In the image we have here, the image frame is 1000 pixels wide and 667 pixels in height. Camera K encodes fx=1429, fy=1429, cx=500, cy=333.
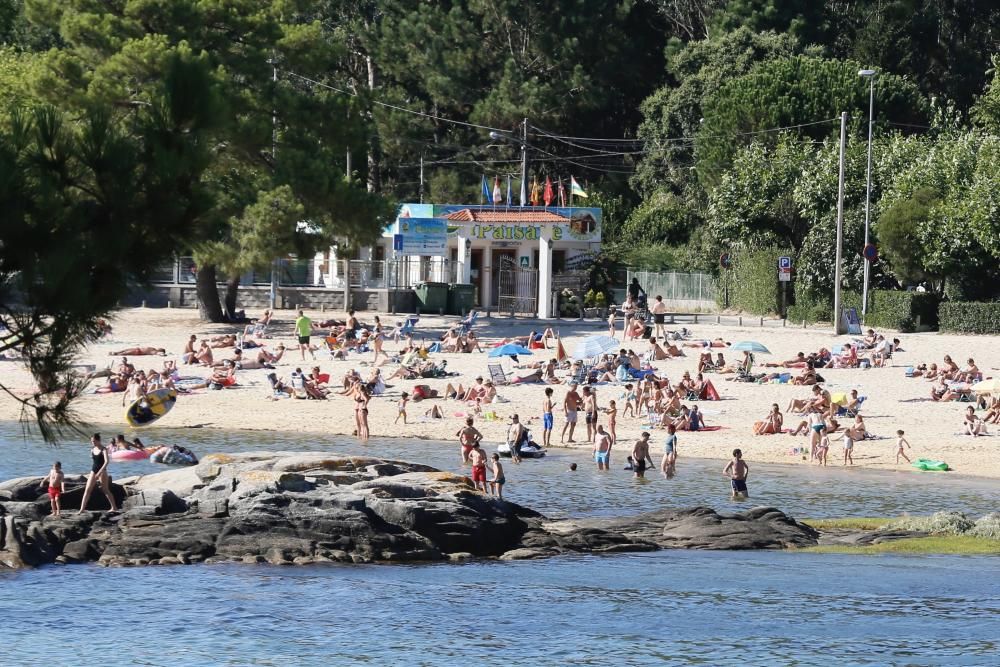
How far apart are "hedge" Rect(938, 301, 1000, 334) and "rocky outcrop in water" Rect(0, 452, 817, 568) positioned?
2388 cm

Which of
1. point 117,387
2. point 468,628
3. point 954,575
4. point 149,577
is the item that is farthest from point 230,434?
point 954,575

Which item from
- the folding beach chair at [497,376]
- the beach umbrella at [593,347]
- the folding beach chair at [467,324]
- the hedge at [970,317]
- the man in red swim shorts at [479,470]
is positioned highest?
the hedge at [970,317]

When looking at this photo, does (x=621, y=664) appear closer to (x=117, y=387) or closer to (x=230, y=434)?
(x=230, y=434)

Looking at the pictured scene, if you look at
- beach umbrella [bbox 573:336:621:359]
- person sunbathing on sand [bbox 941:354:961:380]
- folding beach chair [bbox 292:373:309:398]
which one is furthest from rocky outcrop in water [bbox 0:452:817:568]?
beach umbrella [bbox 573:336:621:359]

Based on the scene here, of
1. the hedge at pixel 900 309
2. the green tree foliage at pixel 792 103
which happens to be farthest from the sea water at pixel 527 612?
the green tree foliage at pixel 792 103

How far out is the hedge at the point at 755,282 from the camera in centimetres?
5388

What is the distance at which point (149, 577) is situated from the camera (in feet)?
66.6

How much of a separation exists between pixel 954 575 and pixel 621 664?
6120 millimetres

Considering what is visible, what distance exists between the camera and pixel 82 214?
33.0 feet

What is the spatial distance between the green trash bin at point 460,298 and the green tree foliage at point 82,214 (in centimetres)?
4176

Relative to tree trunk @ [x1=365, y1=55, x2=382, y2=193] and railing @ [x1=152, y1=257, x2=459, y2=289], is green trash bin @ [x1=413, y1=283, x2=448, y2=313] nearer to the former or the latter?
railing @ [x1=152, y1=257, x2=459, y2=289]

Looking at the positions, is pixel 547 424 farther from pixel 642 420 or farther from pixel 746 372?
pixel 746 372

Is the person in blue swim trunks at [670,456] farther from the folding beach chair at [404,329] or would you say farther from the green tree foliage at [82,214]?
the green tree foliage at [82,214]

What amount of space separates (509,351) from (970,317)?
15424 mm
